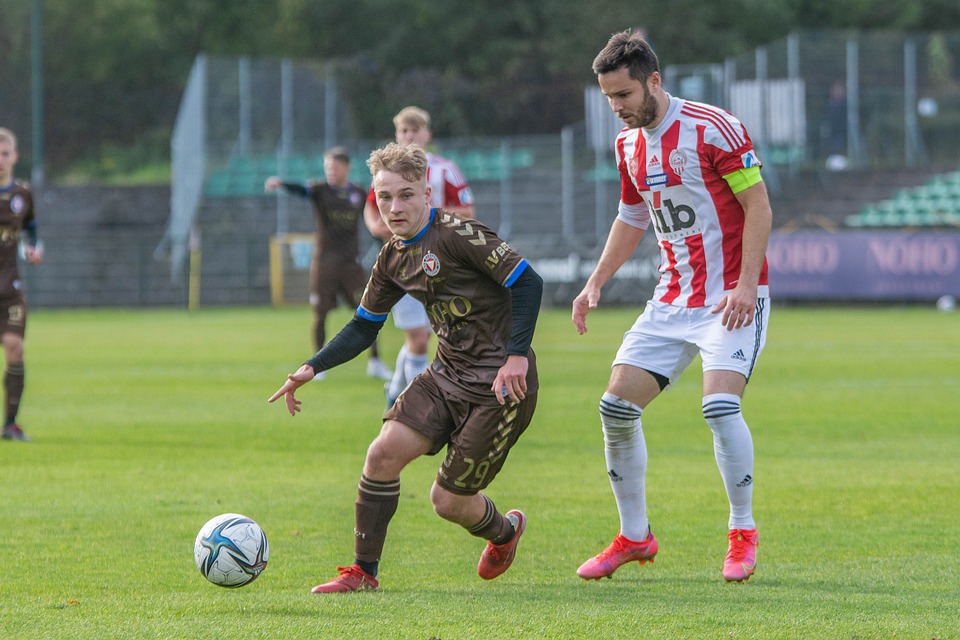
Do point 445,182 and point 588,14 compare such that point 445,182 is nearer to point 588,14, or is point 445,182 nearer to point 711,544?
point 711,544

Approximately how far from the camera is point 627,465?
19.8ft

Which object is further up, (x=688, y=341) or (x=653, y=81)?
(x=653, y=81)

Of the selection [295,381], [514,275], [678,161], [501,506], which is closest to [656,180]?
[678,161]

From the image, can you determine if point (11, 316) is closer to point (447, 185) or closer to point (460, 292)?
point (447, 185)

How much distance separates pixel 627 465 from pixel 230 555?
1690 mm

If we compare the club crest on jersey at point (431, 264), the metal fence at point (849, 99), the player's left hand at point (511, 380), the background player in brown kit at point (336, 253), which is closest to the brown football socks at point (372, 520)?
the player's left hand at point (511, 380)

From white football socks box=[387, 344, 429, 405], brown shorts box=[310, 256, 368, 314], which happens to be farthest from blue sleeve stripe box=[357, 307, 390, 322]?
brown shorts box=[310, 256, 368, 314]

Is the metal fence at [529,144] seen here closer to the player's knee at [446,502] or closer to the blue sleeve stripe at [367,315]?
the blue sleeve stripe at [367,315]

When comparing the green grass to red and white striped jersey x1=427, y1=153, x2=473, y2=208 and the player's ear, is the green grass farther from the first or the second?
the player's ear

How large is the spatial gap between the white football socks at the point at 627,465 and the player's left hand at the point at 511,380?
649 mm

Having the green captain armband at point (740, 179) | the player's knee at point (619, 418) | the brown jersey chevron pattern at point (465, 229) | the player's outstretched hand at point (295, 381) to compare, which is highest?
the green captain armband at point (740, 179)

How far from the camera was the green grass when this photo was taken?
4969 mm

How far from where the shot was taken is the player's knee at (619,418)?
5.92 metres

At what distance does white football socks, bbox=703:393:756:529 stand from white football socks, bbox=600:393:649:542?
1.06 feet
